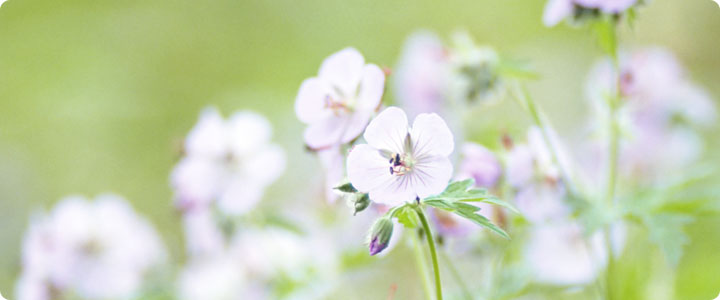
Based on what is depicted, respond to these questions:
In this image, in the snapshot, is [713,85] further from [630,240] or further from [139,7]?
[139,7]

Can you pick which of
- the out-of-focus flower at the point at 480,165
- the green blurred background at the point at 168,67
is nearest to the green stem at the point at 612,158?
the out-of-focus flower at the point at 480,165

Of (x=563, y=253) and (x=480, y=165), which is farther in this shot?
(x=563, y=253)

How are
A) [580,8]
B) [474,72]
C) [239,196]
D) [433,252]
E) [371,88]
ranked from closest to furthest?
[433,252] < [371,88] < [580,8] < [474,72] < [239,196]

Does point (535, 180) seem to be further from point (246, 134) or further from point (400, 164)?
point (246, 134)

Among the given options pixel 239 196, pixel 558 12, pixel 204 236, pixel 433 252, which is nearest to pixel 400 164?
pixel 433 252

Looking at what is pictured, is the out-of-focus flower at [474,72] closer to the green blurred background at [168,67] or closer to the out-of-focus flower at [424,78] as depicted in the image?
the out-of-focus flower at [424,78]

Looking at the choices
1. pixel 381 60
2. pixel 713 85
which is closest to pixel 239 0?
pixel 381 60

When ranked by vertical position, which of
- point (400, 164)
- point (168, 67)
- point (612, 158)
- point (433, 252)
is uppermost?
point (168, 67)
